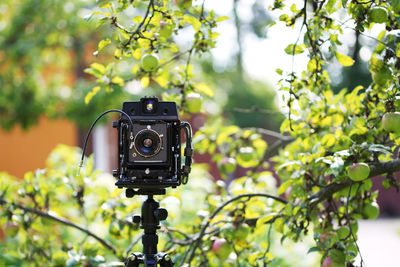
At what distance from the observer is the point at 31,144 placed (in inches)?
328

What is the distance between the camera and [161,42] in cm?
180

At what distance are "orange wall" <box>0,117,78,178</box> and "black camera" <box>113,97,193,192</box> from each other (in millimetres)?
6910

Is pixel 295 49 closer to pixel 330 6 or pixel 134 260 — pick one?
pixel 330 6

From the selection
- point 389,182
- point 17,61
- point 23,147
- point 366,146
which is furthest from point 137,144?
point 23,147

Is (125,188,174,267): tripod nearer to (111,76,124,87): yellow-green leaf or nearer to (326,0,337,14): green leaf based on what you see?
(111,76,124,87): yellow-green leaf

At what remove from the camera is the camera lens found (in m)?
1.47

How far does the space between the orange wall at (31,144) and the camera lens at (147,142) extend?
22.7 feet

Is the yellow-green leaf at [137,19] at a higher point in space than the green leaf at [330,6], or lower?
higher

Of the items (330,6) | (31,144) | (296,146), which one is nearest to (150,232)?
(296,146)

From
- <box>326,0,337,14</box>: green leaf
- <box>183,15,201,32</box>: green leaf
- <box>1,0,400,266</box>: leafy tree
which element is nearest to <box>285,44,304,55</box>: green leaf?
<box>1,0,400,266</box>: leafy tree

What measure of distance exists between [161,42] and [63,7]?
17.5 ft

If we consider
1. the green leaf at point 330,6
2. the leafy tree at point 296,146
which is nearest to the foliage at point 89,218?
the leafy tree at point 296,146

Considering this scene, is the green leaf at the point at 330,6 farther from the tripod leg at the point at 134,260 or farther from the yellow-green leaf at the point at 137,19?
the tripod leg at the point at 134,260

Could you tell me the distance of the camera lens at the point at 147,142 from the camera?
4.83 feet
